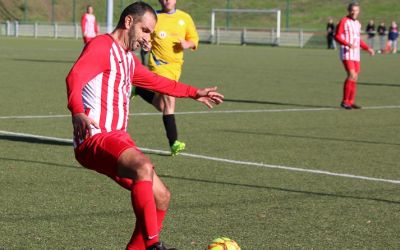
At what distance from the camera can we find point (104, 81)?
19.9 ft

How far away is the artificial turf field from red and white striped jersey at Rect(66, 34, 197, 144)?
1.03m

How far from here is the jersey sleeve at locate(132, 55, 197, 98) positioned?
6516 mm

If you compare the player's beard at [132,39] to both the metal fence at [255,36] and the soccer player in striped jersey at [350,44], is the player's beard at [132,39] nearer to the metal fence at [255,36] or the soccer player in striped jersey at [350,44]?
the soccer player in striped jersey at [350,44]

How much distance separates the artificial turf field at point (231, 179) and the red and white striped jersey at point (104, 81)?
3.37 ft

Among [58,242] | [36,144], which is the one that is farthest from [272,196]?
[36,144]

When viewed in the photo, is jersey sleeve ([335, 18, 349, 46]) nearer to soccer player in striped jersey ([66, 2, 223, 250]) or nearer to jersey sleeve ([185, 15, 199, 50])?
jersey sleeve ([185, 15, 199, 50])

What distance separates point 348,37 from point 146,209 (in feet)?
45.8

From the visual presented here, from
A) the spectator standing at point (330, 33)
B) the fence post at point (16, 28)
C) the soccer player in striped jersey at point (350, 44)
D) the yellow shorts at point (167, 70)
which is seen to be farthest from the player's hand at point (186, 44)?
the fence post at point (16, 28)

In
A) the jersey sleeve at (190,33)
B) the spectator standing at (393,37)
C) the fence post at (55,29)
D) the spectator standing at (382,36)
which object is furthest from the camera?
the fence post at (55,29)

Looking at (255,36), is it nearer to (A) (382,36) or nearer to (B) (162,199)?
(A) (382,36)

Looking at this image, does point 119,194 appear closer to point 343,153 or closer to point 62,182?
point 62,182

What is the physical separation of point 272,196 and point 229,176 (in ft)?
3.97

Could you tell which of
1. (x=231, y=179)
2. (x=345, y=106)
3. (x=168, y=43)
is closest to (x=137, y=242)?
(x=231, y=179)

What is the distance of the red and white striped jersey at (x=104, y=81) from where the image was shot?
5828 millimetres
